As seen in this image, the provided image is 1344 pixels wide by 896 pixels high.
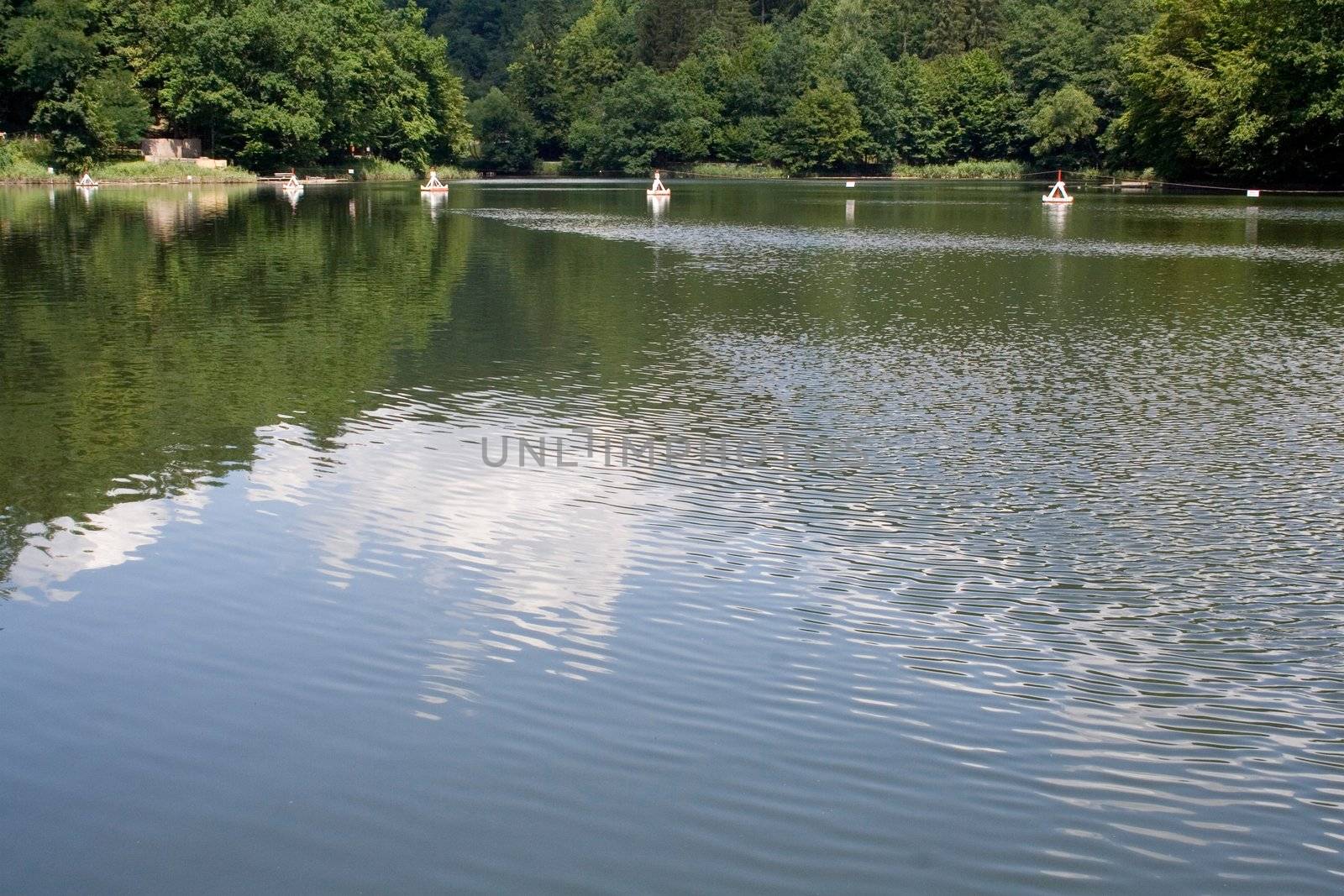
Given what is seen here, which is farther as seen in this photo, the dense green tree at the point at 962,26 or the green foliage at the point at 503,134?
the dense green tree at the point at 962,26

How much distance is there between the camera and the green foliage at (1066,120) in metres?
96.5

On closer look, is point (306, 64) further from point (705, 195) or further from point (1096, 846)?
point (1096, 846)

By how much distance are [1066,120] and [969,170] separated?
602 inches

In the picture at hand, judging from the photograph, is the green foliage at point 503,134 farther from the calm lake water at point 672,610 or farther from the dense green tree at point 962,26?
the calm lake water at point 672,610

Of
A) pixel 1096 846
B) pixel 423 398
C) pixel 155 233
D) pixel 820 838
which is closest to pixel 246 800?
pixel 820 838

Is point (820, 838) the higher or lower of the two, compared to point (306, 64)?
lower

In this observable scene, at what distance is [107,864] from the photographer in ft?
20.0

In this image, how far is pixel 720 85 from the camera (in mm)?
126625

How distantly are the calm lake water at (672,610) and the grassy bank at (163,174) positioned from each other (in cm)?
6009

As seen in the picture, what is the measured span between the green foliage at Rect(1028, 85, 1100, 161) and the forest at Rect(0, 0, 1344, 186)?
18 cm

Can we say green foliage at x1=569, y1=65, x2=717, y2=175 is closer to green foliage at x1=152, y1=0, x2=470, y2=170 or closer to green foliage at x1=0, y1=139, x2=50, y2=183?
green foliage at x1=152, y1=0, x2=470, y2=170

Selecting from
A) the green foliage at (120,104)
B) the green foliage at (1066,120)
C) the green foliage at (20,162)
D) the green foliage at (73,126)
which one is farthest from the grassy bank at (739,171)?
the green foliage at (20,162)

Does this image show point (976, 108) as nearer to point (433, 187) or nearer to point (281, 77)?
point (281, 77)

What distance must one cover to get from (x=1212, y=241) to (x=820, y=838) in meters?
37.5
